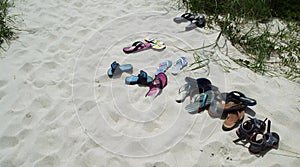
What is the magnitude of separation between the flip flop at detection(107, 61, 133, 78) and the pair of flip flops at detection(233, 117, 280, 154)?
1320 millimetres

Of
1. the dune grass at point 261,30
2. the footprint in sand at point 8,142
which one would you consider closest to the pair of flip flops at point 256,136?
the dune grass at point 261,30

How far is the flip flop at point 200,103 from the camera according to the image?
2.27m

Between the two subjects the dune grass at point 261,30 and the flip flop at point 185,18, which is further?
the flip flop at point 185,18

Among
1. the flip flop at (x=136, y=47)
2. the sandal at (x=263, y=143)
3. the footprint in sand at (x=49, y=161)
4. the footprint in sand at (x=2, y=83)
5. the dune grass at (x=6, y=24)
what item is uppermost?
the dune grass at (x=6, y=24)

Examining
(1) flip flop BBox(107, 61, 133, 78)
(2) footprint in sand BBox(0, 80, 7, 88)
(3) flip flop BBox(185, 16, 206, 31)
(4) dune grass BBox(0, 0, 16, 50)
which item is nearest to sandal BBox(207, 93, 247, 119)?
(1) flip flop BBox(107, 61, 133, 78)

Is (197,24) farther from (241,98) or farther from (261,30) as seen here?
(241,98)

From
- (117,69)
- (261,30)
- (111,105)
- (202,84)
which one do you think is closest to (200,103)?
(202,84)

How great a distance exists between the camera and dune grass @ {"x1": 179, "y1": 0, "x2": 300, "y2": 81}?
2.68 metres

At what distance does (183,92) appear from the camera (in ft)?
8.02

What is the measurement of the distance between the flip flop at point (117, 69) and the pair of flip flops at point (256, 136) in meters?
1.32

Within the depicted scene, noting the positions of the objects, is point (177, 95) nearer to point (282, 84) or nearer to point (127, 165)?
point (127, 165)

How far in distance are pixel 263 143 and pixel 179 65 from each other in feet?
3.90

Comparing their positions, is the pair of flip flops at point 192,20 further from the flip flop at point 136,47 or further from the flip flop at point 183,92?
the flip flop at point 183,92

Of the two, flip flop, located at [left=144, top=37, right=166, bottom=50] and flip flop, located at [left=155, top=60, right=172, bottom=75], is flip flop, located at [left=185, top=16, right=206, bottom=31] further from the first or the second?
flip flop, located at [left=155, top=60, right=172, bottom=75]
